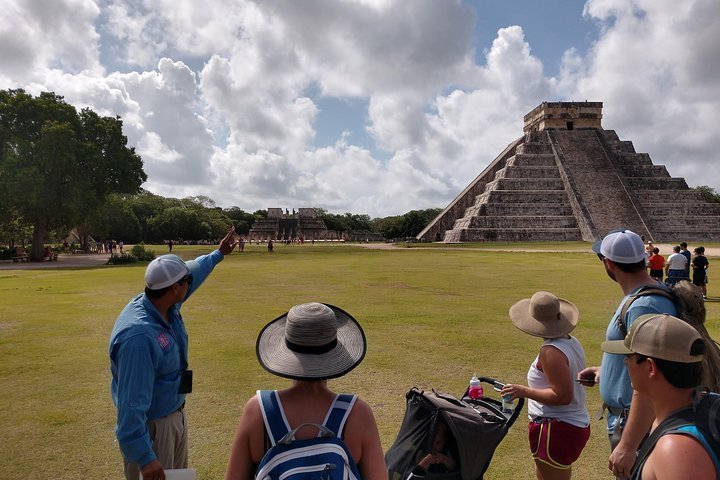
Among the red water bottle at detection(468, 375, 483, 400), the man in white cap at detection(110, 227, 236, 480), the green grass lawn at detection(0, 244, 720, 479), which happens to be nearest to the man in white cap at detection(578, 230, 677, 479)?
the red water bottle at detection(468, 375, 483, 400)

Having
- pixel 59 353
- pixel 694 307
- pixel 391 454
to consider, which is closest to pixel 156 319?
pixel 391 454

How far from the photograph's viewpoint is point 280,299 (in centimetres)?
1249

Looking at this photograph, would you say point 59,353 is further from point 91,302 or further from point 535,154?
point 535,154

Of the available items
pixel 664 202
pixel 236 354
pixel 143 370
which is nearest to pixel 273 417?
pixel 143 370

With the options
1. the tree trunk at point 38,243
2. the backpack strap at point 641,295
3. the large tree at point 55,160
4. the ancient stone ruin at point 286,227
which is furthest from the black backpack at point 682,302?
the ancient stone ruin at point 286,227

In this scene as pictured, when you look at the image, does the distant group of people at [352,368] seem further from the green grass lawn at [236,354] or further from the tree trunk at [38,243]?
the tree trunk at [38,243]

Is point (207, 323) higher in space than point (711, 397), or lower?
lower

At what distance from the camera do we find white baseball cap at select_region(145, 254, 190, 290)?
2.84m

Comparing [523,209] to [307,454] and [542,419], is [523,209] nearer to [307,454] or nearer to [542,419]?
[542,419]

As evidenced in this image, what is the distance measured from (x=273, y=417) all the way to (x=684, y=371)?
1488 mm

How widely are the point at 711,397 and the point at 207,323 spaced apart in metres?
9.17

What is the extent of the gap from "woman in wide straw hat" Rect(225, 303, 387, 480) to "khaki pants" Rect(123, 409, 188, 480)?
118cm

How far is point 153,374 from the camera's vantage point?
259 centimetres

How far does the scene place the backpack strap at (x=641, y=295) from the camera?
8.77 feet
